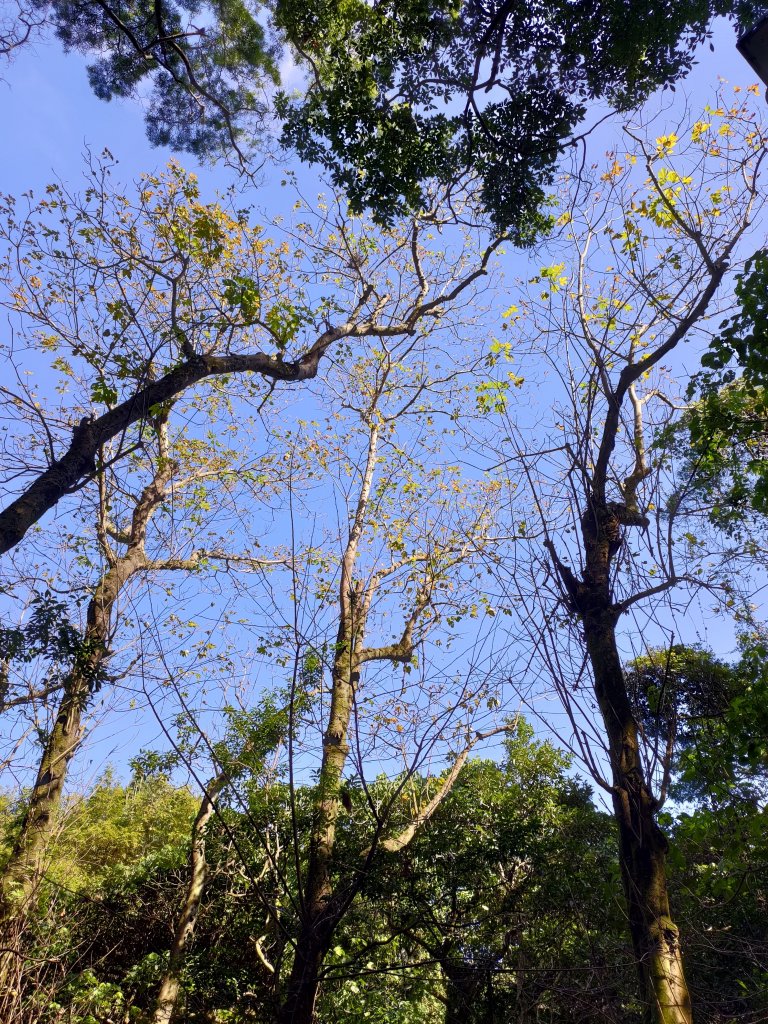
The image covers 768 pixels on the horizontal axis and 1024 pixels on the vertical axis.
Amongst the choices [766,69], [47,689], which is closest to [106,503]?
[47,689]

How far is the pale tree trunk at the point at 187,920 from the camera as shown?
20.7ft

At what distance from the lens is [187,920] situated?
6.61m

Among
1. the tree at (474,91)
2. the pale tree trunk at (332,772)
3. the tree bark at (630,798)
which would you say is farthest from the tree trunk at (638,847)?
the tree at (474,91)

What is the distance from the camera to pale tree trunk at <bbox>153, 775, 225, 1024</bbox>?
20.7ft

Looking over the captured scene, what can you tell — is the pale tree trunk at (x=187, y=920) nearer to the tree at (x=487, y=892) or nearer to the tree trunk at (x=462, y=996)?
the tree at (x=487, y=892)

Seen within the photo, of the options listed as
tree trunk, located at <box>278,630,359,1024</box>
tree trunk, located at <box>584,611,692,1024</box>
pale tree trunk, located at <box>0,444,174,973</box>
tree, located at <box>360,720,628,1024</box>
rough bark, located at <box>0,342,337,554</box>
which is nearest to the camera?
tree trunk, located at <box>584,611,692,1024</box>

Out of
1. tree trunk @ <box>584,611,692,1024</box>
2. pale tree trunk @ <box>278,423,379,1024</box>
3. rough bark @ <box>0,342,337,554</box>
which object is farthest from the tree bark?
rough bark @ <box>0,342,337,554</box>

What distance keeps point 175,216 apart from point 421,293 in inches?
105

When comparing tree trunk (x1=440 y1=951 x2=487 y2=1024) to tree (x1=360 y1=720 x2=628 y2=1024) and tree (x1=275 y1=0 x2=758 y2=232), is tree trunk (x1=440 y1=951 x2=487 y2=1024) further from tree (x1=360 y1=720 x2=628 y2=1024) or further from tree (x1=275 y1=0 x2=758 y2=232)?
tree (x1=275 y1=0 x2=758 y2=232)

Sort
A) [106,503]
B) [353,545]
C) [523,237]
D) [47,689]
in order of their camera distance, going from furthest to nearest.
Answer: [353,545] < [106,503] < [47,689] < [523,237]

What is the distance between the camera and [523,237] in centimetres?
495

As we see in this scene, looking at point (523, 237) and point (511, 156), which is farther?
point (523, 237)

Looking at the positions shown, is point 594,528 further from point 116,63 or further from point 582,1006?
point 116,63

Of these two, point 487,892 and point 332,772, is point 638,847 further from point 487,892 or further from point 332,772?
point 487,892
